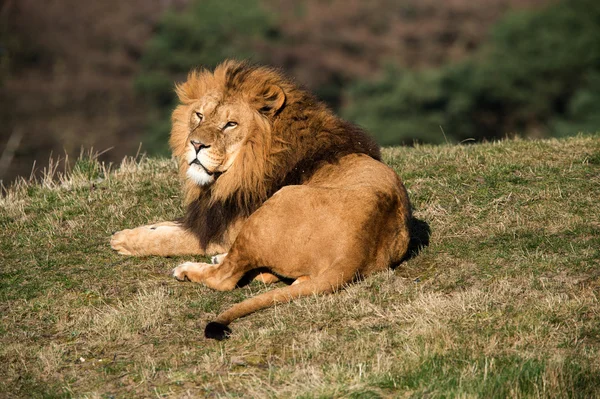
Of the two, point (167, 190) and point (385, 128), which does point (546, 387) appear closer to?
point (167, 190)

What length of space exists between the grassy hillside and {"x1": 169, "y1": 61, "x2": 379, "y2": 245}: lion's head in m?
0.63

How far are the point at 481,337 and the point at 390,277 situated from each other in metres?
1.03

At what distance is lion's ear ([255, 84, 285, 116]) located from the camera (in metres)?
6.16

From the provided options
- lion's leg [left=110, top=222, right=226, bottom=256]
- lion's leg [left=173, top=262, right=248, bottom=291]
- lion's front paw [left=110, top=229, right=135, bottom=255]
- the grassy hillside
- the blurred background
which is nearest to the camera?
the grassy hillside

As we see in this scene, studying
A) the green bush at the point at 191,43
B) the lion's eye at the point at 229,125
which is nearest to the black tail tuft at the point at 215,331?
the lion's eye at the point at 229,125

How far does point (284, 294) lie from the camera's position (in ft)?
17.3

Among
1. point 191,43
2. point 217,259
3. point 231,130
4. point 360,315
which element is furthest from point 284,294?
point 191,43

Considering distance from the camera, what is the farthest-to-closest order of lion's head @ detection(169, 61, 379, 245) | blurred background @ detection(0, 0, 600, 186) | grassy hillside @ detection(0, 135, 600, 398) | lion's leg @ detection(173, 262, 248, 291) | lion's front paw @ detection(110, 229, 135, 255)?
blurred background @ detection(0, 0, 600, 186), lion's front paw @ detection(110, 229, 135, 255), lion's head @ detection(169, 61, 379, 245), lion's leg @ detection(173, 262, 248, 291), grassy hillside @ detection(0, 135, 600, 398)

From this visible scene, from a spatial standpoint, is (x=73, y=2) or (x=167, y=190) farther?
(x=73, y=2)

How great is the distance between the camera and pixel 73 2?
3719 centimetres

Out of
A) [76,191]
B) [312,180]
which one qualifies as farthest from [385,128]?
[312,180]

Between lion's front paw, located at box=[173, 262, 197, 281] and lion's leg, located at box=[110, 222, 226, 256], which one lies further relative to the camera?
lion's leg, located at box=[110, 222, 226, 256]

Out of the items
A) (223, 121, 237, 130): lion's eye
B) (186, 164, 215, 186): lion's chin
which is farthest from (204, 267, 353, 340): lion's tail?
(223, 121, 237, 130): lion's eye

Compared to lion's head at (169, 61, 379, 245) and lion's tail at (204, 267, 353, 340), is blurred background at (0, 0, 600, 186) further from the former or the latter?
lion's tail at (204, 267, 353, 340)
